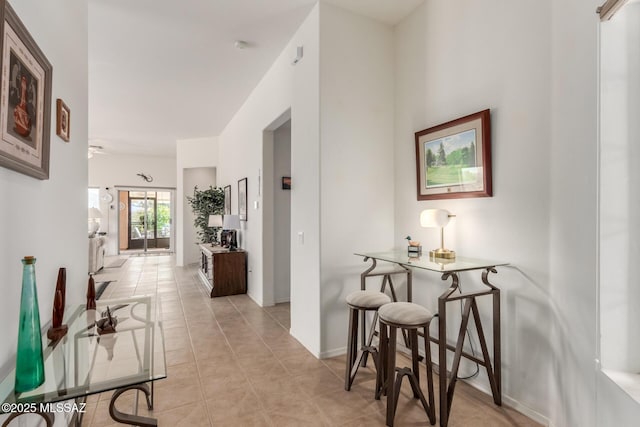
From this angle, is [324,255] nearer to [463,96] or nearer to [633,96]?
[463,96]

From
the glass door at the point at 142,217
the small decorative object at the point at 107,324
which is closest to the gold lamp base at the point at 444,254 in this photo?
the small decorative object at the point at 107,324

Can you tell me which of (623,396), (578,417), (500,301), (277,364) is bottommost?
(277,364)

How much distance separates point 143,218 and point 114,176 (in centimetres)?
167

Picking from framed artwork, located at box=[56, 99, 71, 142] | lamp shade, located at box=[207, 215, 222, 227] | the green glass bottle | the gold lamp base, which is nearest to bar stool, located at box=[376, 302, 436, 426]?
the gold lamp base

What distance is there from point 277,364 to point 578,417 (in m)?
2.08

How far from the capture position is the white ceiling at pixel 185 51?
304 cm

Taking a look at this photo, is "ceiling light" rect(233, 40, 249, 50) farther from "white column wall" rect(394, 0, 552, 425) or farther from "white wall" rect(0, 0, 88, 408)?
"white column wall" rect(394, 0, 552, 425)

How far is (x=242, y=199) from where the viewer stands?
18.7ft

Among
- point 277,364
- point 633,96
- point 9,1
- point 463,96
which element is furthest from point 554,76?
point 277,364

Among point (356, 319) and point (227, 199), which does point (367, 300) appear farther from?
point (227, 199)

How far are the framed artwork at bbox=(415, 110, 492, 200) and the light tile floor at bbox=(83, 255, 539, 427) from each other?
4.90 ft

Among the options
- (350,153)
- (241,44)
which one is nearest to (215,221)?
(241,44)

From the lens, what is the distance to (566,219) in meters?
1.88

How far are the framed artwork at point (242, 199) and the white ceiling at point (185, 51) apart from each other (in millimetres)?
1366
